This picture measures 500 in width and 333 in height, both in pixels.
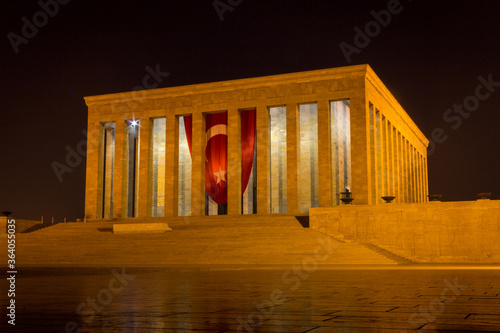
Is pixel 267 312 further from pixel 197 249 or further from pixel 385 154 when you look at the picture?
pixel 385 154

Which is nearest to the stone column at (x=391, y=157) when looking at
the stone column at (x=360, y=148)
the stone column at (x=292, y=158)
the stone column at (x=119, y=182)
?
the stone column at (x=360, y=148)

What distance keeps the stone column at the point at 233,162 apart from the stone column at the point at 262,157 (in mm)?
1300

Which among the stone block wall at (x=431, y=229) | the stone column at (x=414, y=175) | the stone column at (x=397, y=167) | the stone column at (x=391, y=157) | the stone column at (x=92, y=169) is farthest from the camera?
the stone column at (x=414, y=175)

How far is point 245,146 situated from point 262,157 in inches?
58.3

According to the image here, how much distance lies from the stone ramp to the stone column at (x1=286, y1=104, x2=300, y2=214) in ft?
17.3

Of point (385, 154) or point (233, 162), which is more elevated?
point (385, 154)

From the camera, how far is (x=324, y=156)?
99.3 feet

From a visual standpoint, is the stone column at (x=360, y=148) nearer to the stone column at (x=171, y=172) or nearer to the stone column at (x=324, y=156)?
the stone column at (x=324, y=156)

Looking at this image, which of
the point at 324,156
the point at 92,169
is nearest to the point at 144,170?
the point at 92,169

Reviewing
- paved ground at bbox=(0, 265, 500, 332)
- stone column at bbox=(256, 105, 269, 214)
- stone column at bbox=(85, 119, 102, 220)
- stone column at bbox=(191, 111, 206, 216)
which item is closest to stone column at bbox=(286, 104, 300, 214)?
stone column at bbox=(256, 105, 269, 214)

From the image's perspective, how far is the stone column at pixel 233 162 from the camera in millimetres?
31453

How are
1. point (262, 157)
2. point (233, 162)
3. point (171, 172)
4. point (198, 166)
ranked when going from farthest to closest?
point (171, 172) → point (198, 166) → point (233, 162) → point (262, 157)

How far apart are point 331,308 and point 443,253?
1794 centimetres

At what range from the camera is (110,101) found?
3597 cm
